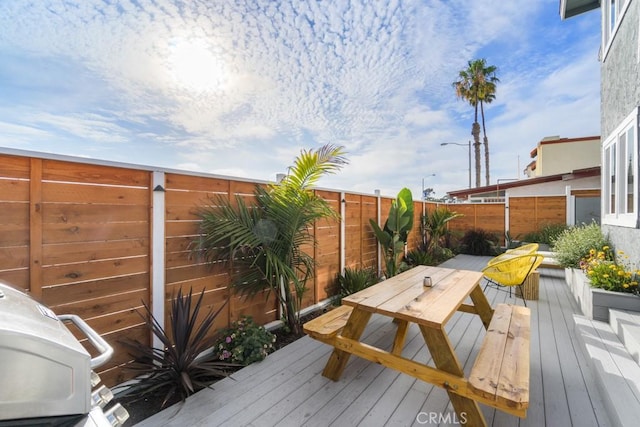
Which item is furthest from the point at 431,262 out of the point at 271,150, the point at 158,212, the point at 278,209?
the point at 158,212

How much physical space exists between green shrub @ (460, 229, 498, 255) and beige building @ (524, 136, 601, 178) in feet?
25.9

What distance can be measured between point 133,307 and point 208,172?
1.37 m

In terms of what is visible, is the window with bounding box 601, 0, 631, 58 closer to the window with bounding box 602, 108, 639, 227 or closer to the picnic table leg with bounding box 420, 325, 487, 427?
the window with bounding box 602, 108, 639, 227

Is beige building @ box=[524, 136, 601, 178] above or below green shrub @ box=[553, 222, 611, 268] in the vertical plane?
above

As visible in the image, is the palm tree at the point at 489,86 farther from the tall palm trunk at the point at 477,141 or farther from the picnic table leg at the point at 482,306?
the picnic table leg at the point at 482,306

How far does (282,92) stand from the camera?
4.82m

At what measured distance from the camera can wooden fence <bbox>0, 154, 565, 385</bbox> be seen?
1782mm

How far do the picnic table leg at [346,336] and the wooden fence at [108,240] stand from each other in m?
1.26

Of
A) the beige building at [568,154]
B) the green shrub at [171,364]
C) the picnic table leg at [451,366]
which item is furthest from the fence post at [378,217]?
the beige building at [568,154]

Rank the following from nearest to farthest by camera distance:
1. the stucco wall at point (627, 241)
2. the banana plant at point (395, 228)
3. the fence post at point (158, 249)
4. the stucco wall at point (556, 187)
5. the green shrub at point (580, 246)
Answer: the fence post at point (158, 249) < the stucco wall at point (627, 241) < the green shrub at point (580, 246) < the banana plant at point (395, 228) < the stucco wall at point (556, 187)

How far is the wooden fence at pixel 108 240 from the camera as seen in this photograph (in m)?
1.78

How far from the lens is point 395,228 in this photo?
18.8 ft

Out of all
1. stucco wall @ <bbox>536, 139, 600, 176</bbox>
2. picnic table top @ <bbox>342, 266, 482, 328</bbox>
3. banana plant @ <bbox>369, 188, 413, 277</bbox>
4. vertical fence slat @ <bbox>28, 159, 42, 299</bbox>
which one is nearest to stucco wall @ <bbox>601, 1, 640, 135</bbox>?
picnic table top @ <bbox>342, 266, 482, 328</bbox>

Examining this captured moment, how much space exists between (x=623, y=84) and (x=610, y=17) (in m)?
1.77
